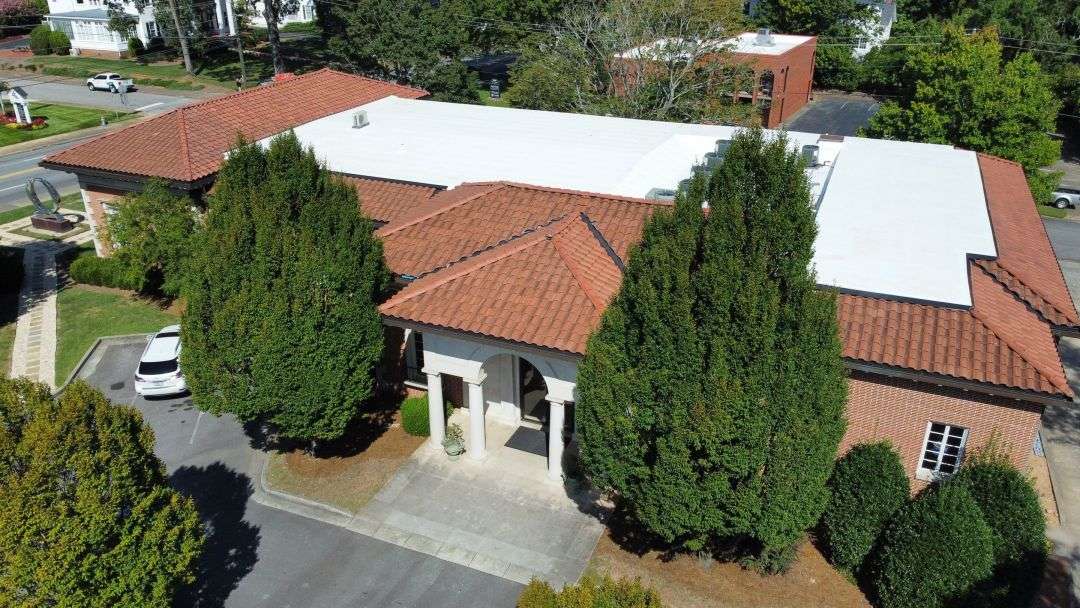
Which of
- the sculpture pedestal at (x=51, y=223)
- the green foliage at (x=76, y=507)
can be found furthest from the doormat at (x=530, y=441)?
the sculpture pedestal at (x=51, y=223)

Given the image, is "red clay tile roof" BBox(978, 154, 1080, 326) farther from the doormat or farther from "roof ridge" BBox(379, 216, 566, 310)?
the doormat

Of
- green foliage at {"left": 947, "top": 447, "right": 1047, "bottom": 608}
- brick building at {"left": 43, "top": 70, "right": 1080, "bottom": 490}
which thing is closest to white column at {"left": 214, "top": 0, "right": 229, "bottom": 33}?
brick building at {"left": 43, "top": 70, "right": 1080, "bottom": 490}

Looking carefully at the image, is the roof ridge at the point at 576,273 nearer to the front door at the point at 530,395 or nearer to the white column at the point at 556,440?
the white column at the point at 556,440

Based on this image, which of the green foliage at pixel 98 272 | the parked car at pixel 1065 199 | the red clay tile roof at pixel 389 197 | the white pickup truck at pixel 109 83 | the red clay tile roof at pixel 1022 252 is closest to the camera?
the red clay tile roof at pixel 1022 252

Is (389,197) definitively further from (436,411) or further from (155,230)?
(436,411)

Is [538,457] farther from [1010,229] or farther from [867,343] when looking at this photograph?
[1010,229]

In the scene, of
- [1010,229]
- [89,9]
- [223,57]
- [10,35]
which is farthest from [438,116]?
[10,35]

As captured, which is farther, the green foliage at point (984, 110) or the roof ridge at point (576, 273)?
the green foliage at point (984, 110)
